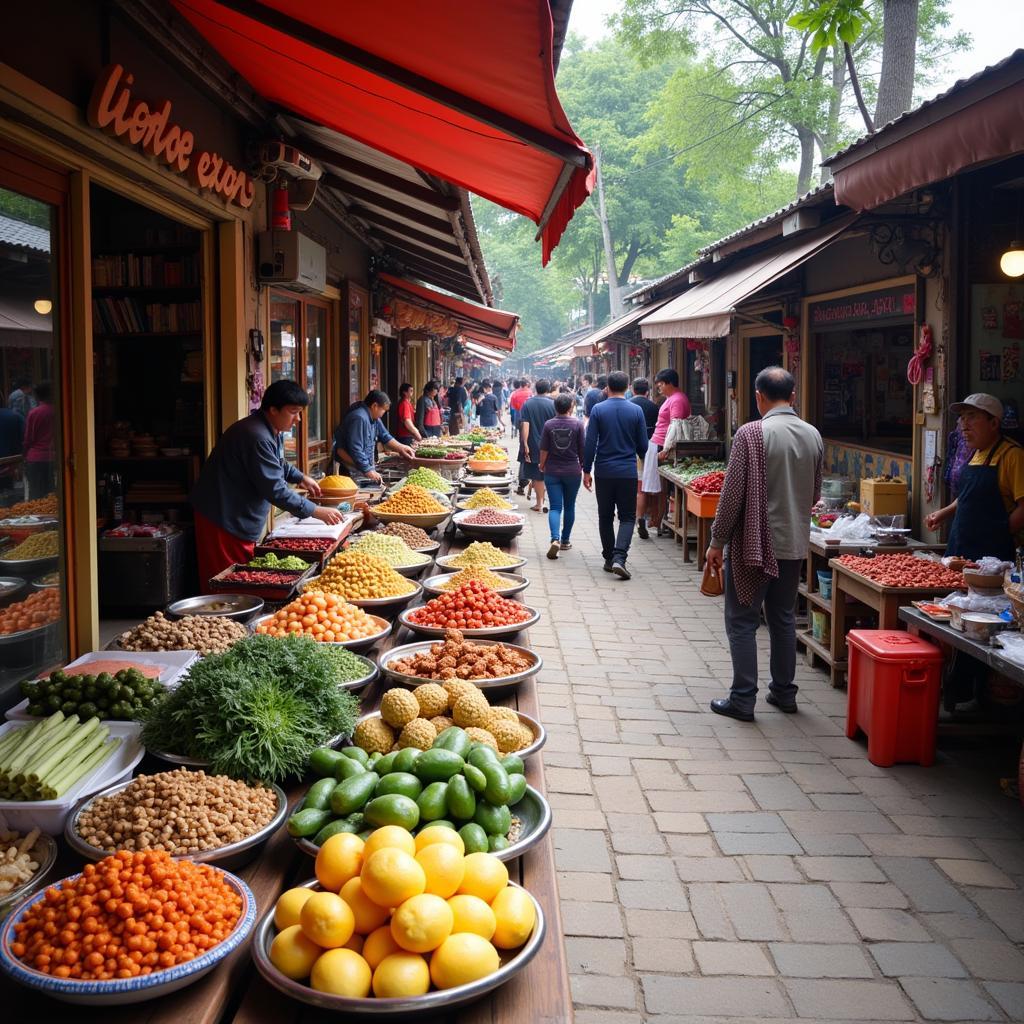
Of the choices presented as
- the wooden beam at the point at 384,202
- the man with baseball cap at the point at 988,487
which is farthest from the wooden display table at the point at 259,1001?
the wooden beam at the point at 384,202

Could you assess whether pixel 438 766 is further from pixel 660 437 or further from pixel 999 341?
pixel 660 437

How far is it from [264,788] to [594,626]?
5.96 meters

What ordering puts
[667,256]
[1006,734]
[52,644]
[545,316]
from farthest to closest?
1. [545,316]
2. [667,256]
3. [1006,734]
4. [52,644]

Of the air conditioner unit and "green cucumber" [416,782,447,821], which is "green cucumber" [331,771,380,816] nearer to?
"green cucumber" [416,782,447,821]

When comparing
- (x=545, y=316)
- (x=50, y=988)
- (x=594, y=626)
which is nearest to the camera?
(x=50, y=988)

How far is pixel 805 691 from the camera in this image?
664 cm

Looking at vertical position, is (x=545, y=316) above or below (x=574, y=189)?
above

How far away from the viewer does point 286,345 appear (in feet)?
31.9

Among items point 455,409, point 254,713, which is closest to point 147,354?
point 254,713

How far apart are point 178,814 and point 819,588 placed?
5859 mm

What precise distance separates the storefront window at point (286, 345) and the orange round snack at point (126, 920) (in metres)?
7.04

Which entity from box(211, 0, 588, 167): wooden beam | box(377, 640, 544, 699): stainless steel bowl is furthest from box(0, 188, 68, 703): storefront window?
box(377, 640, 544, 699): stainless steel bowl

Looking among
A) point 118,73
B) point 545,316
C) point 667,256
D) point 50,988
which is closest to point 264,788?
point 50,988

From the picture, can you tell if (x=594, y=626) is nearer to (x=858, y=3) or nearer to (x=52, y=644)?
(x=52, y=644)
